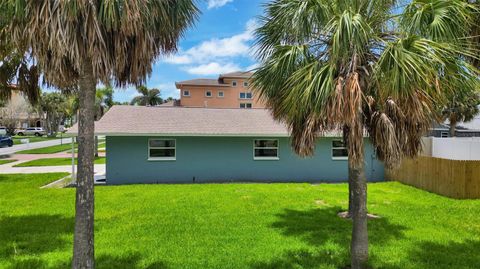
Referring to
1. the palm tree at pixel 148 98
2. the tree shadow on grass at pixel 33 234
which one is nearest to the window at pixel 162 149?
the tree shadow on grass at pixel 33 234

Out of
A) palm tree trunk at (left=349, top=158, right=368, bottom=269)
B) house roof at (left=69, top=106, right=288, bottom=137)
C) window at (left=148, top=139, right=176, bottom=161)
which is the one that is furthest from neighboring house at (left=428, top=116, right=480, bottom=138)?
palm tree trunk at (left=349, top=158, right=368, bottom=269)

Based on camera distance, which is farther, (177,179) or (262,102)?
(177,179)

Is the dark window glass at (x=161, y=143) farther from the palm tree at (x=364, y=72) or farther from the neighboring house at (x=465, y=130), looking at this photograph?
the neighboring house at (x=465, y=130)

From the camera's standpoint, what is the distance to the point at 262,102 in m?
7.11

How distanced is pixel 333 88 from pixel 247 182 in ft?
39.9

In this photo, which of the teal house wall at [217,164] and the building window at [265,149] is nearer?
the teal house wall at [217,164]

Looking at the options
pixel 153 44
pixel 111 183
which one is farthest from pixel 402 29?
pixel 111 183

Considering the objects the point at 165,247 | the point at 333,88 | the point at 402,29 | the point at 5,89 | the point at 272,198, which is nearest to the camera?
the point at 333,88

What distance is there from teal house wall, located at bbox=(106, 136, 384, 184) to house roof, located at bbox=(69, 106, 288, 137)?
60 cm

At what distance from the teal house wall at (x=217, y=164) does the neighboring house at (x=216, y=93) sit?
97.5ft

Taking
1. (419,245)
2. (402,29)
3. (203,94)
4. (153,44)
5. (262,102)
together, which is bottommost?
(419,245)

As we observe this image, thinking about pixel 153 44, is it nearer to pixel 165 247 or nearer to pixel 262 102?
pixel 262 102

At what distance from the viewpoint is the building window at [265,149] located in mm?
17319

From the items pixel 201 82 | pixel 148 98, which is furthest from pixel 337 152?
pixel 148 98
